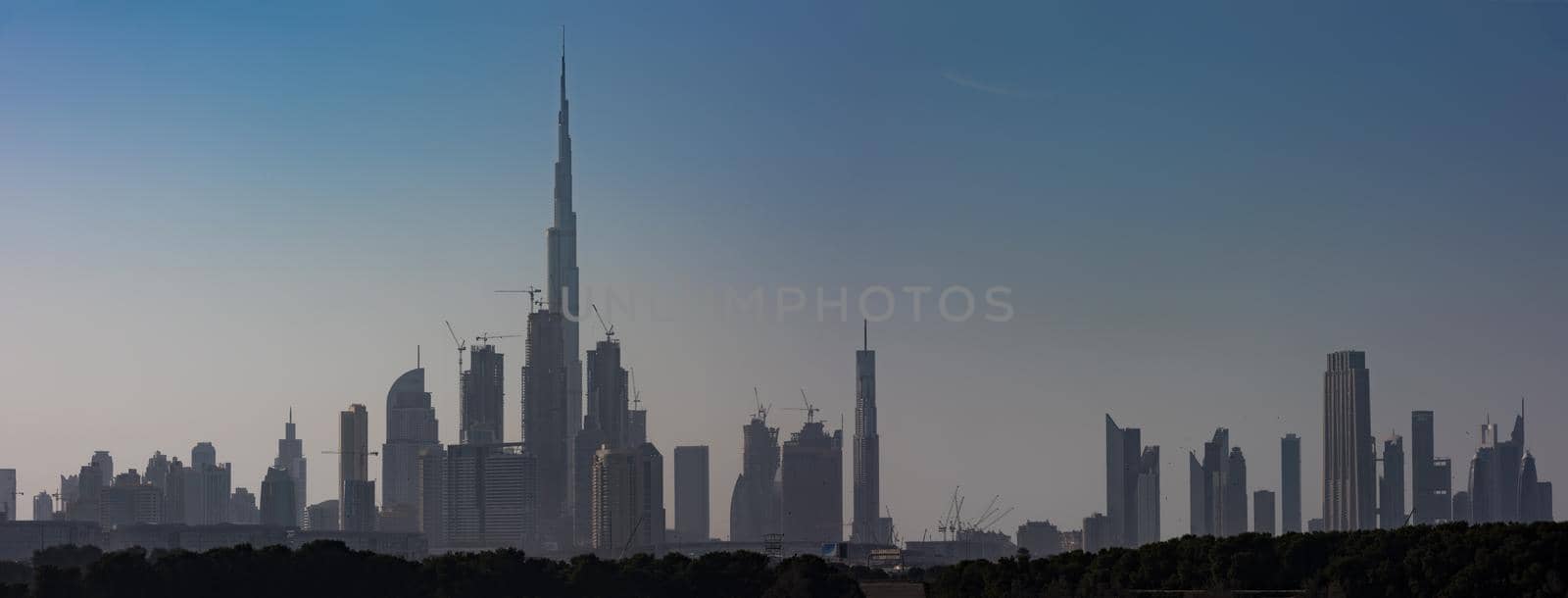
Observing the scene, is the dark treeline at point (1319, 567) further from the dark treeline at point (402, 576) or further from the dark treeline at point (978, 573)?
the dark treeline at point (402, 576)

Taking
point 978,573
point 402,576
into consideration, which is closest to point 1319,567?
point 978,573

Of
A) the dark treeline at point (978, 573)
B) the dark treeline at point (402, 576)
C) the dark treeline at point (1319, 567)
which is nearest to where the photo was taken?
the dark treeline at point (1319, 567)

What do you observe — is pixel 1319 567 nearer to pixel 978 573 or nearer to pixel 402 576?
pixel 978 573

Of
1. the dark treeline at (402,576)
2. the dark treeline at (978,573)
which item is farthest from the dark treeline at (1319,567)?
the dark treeline at (402,576)

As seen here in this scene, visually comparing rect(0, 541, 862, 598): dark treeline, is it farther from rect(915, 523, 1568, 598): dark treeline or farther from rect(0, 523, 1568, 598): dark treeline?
rect(915, 523, 1568, 598): dark treeline

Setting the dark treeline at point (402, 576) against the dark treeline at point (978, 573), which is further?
the dark treeline at point (402, 576)

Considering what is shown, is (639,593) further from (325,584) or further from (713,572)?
(325,584)

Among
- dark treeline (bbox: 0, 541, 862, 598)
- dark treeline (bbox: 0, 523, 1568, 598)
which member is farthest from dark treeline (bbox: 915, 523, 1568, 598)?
dark treeline (bbox: 0, 541, 862, 598)
